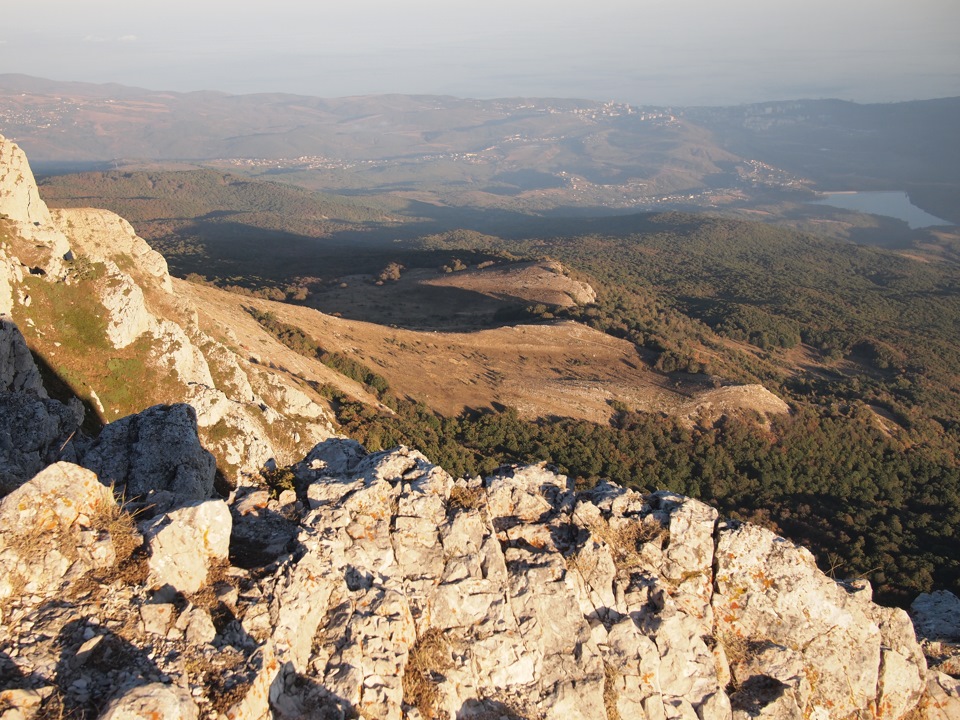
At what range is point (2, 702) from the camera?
19.5 feet

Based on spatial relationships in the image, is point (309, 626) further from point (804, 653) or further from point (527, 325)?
point (527, 325)

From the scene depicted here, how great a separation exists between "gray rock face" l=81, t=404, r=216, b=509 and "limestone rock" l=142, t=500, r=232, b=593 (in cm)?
401

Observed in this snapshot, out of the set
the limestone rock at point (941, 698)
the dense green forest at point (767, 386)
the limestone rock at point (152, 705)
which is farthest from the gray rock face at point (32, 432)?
the dense green forest at point (767, 386)

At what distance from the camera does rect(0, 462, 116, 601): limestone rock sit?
7.47m

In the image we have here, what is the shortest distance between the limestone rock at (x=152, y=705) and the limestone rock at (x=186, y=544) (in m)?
1.98

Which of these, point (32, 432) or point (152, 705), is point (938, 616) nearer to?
point (152, 705)

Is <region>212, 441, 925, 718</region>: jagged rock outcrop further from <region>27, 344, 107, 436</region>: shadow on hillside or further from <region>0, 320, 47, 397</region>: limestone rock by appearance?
<region>27, 344, 107, 436</region>: shadow on hillside

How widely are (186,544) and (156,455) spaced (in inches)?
234

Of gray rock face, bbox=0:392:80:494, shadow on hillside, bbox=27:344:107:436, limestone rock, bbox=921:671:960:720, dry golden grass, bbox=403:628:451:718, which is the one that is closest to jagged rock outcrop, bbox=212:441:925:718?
dry golden grass, bbox=403:628:451:718

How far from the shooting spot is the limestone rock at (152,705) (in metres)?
5.97

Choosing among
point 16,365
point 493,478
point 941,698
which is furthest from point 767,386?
point 16,365

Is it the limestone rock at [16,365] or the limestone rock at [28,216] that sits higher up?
the limestone rock at [28,216]

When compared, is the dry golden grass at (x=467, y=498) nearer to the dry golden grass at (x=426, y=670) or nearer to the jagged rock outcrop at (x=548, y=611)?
the jagged rock outcrop at (x=548, y=611)

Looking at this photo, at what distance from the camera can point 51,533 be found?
8.03 m
